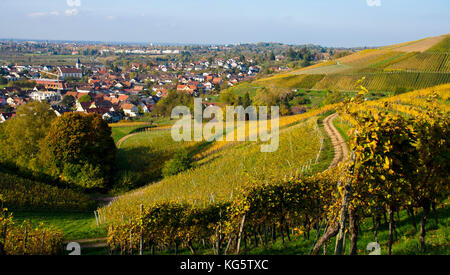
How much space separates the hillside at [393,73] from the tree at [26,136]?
4436 centimetres

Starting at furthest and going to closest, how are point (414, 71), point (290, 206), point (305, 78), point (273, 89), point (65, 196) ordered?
point (305, 78)
point (273, 89)
point (414, 71)
point (65, 196)
point (290, 206)

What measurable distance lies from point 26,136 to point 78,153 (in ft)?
23.2

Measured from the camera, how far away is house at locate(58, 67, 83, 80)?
541ft

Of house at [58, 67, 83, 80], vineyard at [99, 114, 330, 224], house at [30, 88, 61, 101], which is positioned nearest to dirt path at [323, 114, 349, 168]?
vineyard at [99, 114, 330, 224]

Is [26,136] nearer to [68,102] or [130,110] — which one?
[130,110]

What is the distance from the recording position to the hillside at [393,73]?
174ft

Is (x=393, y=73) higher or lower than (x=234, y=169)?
higher

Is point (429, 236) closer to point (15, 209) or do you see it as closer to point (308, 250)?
point (308, 250)

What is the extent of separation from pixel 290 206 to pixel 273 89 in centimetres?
5348

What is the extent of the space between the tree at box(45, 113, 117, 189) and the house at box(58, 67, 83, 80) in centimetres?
14933

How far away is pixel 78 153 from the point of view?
29.3 m

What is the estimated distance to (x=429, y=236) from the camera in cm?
838

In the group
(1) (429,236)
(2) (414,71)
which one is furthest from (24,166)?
(2) (414,71)

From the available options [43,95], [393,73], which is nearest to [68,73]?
[43,95]
